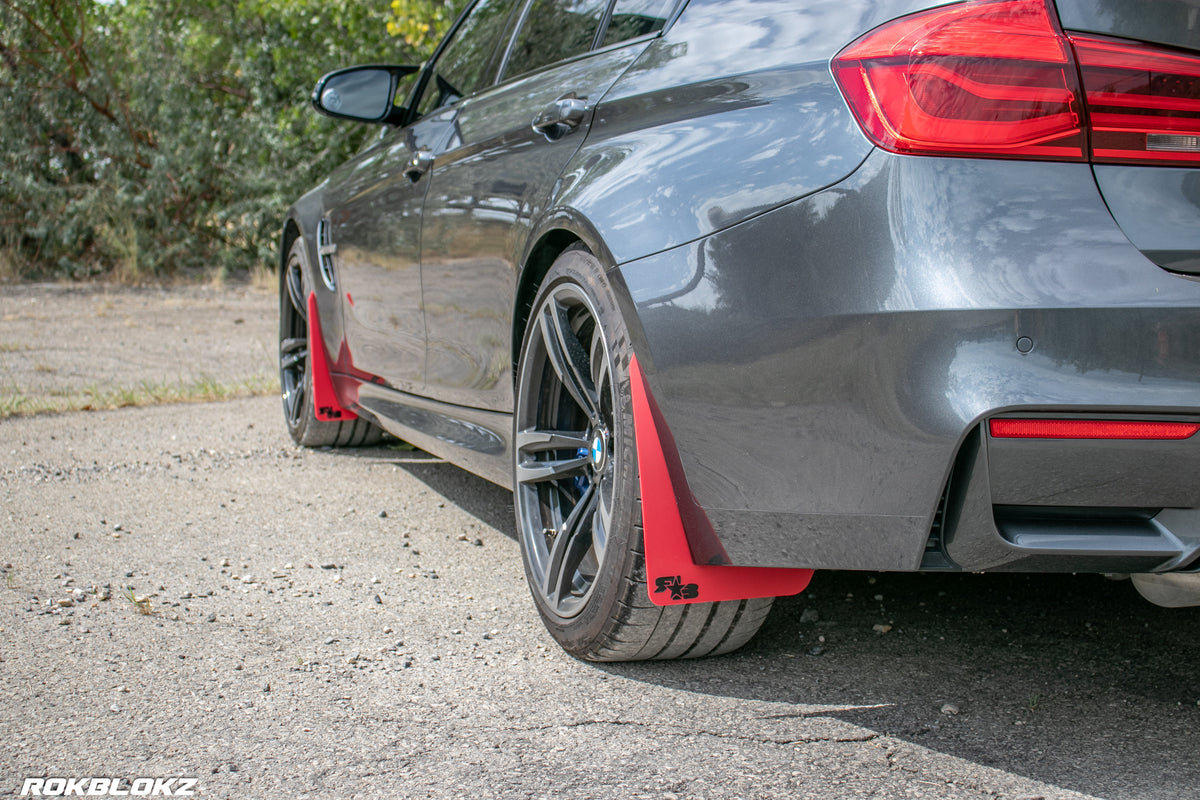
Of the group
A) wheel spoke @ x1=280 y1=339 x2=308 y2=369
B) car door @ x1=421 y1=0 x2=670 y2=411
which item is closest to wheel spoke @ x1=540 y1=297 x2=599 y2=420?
car door @ x1=421 y1=0 x2=670 y2=411

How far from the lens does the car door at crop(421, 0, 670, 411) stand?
2.63 meters

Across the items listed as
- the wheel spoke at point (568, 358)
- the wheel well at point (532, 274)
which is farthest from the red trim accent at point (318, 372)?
the wheel spoke at point (568, 358)

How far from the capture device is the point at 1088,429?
1706mm

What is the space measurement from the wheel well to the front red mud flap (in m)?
0.53

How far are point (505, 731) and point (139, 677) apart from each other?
0.83 metres

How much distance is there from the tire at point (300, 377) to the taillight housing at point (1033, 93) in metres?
3.34

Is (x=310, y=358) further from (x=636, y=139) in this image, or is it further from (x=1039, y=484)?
(x=1039, y=484)

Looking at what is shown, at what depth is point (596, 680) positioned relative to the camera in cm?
241

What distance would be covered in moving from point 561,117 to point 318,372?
2.32 metres

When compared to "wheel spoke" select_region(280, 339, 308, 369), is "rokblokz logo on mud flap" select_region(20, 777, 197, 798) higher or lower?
lower

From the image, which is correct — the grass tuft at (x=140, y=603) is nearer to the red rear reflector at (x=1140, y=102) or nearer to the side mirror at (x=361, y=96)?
the side mirror at (x=361, y=96)

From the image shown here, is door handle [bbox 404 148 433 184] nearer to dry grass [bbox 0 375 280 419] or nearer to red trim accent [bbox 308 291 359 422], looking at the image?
red trim accent [bbox 308 291 359 422]

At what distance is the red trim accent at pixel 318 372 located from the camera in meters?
4.57

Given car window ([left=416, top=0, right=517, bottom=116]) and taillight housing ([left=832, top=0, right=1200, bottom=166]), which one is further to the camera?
car window ([left=416, top=0, right=517, bottom=116])
